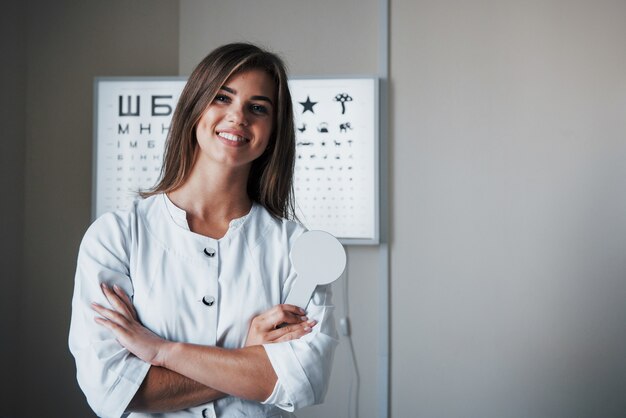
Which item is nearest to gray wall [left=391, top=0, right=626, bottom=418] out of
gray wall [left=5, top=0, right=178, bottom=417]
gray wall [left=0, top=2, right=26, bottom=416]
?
gray wall [left=5, top=0, right=178, bottom=417]

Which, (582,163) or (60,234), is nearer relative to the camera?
(582,163)

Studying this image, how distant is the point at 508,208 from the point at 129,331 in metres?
1.86

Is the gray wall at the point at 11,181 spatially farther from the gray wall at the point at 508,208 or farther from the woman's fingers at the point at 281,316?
the woman's fingers at the point at 281,316

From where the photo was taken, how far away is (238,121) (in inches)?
44.2

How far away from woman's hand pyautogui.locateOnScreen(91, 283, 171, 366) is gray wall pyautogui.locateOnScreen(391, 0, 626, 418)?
1577mm

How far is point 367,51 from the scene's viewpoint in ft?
8.28

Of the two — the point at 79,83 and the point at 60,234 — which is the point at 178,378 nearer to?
the point at 60,234

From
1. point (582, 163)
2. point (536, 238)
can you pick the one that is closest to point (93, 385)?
point (536, 238)

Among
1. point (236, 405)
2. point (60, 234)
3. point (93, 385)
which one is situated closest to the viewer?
point (93, 385)

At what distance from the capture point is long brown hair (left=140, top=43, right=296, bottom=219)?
1.15m

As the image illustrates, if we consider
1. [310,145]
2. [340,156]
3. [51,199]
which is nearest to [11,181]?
[51,199]

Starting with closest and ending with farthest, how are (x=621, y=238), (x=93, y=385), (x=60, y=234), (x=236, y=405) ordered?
(x=93, y=385) → (x=236, y=405) → (x=621, y=238) → (x=60, y=234)

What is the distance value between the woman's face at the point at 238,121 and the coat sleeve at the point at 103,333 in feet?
0.76

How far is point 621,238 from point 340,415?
1.43 metres
